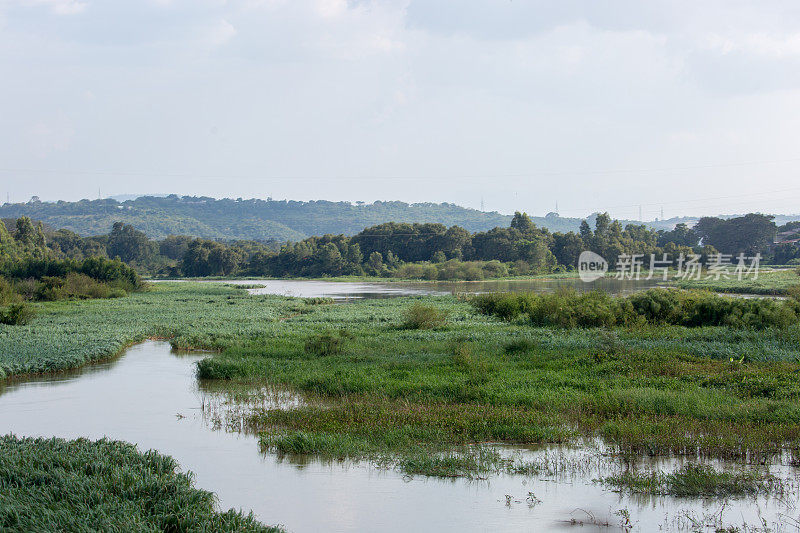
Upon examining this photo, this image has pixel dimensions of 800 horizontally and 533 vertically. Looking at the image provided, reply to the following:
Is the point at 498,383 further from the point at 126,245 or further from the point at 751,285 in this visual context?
the point at 126,245

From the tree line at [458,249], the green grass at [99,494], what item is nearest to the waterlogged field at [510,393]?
the green grass at [99,494]

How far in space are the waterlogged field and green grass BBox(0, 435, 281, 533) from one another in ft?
8.94

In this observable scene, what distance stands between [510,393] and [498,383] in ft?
3.47

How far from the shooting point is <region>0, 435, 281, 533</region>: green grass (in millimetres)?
6844

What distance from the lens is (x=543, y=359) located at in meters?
17.7

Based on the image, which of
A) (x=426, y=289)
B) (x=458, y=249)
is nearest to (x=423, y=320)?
(x=426, y=289)

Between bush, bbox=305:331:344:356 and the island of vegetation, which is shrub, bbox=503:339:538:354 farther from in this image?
bush, bbox=305:331:344:356

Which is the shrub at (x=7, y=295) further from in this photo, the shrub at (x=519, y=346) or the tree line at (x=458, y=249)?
the tree line at (x=458, y=249)

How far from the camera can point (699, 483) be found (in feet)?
28.0

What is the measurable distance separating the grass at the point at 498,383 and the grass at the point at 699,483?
1200 millimetres

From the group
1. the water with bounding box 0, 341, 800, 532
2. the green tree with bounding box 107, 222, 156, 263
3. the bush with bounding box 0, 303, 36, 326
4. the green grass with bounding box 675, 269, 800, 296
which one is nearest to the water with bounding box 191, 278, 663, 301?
the green grass with bounding box 675, 269, 800, 296

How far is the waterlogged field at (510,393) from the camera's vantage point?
33.0ft

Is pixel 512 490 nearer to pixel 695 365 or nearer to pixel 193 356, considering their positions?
pixel 695 365

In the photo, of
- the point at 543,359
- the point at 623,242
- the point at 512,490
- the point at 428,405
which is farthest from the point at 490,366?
the point at 623,242
